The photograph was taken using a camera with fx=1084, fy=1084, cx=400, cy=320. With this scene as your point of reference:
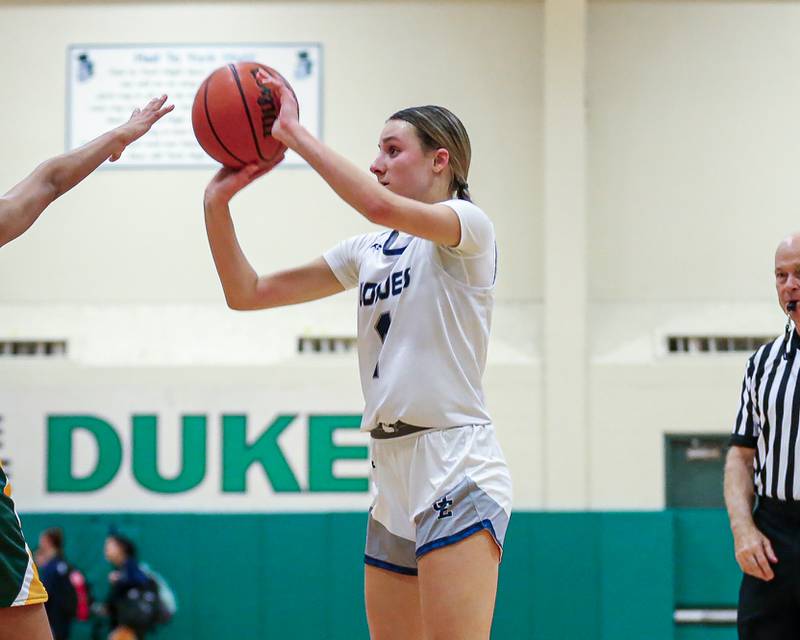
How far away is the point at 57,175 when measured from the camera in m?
3.39

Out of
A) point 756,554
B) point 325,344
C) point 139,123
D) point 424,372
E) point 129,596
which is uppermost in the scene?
point 139,123

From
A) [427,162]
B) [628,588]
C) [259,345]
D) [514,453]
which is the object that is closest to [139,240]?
[259,345]

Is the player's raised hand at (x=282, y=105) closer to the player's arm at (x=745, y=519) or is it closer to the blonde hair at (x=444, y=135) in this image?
the blonde hair at (x=444, y=135)

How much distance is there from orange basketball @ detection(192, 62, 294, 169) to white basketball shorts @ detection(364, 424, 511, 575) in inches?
37.7

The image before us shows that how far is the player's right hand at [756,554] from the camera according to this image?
3768mm

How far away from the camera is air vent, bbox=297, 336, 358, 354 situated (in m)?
8.05

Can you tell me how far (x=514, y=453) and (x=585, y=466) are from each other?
52 cm

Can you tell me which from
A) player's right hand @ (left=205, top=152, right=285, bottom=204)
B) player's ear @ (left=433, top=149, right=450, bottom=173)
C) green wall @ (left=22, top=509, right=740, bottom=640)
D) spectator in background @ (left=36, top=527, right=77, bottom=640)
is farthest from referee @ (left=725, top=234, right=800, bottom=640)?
spectator in background @ (left=36, top=527, right=77, bottom=640)

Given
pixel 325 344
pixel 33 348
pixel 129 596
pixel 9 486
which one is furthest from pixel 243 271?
pixel 33 348

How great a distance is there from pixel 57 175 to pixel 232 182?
22.5 inches

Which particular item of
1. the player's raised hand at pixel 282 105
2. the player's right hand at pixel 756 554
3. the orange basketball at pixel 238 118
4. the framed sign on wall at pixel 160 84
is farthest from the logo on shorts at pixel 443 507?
the framed sign on wall at pixel 160 84

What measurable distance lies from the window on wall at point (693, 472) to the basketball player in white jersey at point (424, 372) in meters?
5.05

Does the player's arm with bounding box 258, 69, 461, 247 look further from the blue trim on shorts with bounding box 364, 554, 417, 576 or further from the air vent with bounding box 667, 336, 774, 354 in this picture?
the air vent with bounding box 667, 336, 774, 354

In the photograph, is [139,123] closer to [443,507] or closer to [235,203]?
[443,507]
